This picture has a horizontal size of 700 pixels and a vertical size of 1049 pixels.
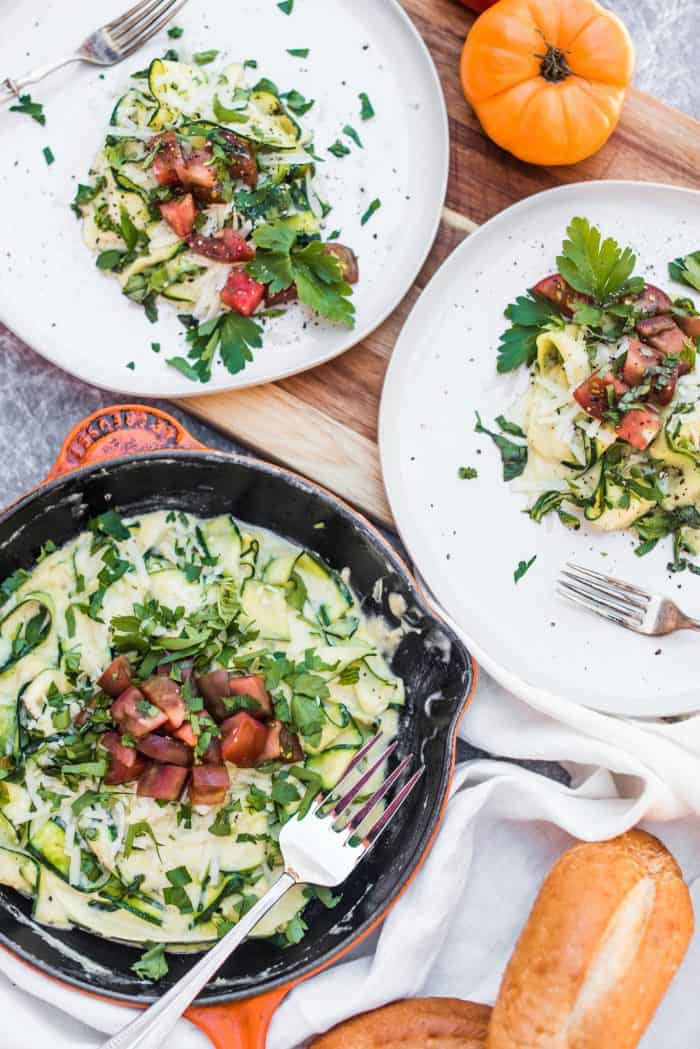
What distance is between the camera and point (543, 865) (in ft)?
11.3

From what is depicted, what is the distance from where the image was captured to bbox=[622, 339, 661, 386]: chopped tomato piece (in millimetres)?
3283

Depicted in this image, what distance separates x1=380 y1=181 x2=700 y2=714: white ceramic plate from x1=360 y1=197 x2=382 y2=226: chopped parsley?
30 cm

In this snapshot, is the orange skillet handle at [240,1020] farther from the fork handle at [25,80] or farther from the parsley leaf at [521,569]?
the fork handle at [25,80]

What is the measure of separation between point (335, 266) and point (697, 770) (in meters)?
1.86

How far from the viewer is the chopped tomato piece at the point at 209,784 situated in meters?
3.06

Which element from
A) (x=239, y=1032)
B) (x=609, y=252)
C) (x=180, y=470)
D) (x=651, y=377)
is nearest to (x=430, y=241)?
(x=609, y=252)

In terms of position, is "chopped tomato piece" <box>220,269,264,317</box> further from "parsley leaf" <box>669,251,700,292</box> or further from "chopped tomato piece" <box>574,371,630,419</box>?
"parsley leaf" <box>669,251,700,292</box>

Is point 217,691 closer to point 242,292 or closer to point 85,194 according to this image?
point 242,292

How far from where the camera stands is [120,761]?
10.1 ft

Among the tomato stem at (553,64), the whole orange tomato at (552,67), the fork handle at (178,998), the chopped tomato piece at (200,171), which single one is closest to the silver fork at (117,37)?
the chopped tomato piece at (200,171)

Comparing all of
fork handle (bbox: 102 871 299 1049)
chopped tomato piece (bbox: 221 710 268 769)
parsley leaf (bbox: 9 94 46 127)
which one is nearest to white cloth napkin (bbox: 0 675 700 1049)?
fork handle (bbox: 102 871 299 1049)

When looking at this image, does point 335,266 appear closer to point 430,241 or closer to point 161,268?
point 430,241

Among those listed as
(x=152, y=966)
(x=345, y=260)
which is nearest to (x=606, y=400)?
(x=345, y=260)

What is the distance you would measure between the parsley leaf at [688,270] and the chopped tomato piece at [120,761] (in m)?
2.23
